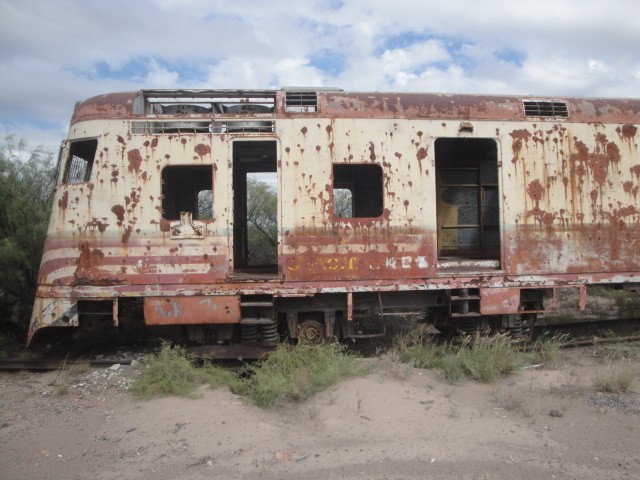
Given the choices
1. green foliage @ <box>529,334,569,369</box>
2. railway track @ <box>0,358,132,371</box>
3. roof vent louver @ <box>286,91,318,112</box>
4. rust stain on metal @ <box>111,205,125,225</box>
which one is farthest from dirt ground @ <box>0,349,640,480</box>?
roof vent louver @ <box>286,91,318,112</box>

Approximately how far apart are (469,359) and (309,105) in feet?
12.3

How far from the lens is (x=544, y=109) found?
679 centimetres

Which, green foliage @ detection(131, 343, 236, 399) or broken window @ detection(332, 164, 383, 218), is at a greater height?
broken window @ detection(332, 164, 383, 218)

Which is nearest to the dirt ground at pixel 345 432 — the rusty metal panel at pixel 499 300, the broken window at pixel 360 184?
the rusty metal panel at pixel 499 300

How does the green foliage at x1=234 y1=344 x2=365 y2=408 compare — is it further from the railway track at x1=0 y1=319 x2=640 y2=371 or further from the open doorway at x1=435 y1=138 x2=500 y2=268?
the open doorway at x1=435 y1=138 x2=500 y2=268

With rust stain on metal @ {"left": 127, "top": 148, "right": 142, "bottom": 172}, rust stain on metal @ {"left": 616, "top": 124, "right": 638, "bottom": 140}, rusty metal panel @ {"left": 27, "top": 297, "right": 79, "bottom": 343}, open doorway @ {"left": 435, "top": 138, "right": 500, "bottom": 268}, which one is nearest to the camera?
rusty metal panel @ {"left": 27, "top": 297, "right": 79, "bottom": 343}

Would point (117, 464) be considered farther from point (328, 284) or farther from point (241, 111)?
point (241, 111)

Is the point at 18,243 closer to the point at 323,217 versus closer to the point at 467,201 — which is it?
the point at 323,217

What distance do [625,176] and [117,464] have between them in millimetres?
7142

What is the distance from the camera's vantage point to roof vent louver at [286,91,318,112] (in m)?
6.36

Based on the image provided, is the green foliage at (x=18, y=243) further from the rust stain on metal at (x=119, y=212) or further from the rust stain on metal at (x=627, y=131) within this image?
the rust stain on metal at (x=627, y=131)

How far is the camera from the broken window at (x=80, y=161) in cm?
636

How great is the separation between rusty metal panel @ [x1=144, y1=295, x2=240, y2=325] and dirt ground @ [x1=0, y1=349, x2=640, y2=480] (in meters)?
0.86

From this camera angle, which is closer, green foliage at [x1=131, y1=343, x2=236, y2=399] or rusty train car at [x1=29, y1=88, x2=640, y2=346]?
green foliage at [x1=131, y1=343, x2=236, y2=399]
